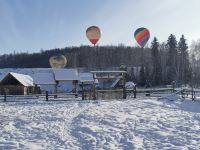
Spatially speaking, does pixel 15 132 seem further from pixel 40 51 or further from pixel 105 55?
pixel 40 51

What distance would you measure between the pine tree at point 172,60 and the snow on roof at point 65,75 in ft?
111

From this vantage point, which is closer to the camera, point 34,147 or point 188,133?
point 34,147

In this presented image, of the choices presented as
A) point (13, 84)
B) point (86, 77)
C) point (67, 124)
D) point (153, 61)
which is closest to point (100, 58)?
point (153, 61)

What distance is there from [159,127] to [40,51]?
583 ft

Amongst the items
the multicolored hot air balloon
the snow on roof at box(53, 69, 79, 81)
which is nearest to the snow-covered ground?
the multicolored hot air balloon

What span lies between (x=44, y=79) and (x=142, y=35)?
24.9 meters

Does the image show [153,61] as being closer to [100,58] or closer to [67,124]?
[100,58]

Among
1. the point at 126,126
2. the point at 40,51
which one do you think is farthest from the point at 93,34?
the point at 40,51

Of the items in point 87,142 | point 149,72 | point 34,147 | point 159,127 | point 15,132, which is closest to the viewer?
point 34,147

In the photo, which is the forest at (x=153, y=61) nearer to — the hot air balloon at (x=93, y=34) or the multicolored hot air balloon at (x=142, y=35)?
the multicolored hot air balloon at (x=142, y=35)

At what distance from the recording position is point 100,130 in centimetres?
1747

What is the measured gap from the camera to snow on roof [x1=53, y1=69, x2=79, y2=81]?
66000 millimetres

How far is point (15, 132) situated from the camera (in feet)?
54.9

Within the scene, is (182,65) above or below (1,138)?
above
